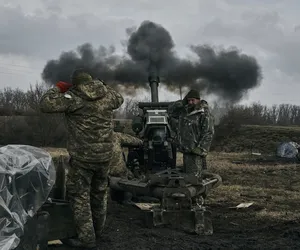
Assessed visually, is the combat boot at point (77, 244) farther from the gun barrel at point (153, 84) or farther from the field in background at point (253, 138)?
the field in background at point (253, 138)

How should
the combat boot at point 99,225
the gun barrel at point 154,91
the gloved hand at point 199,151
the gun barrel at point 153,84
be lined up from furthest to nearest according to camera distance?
1. the gun barrel at point 153,84
2. the gun barrel at point 154,91
3. the gloved hand at point 199,151
4. the combat boot at point 99,225

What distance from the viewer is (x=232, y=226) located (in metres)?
7.63

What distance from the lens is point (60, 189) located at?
594cm

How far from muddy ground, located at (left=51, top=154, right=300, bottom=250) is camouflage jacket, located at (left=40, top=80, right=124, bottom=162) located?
3.57 ft

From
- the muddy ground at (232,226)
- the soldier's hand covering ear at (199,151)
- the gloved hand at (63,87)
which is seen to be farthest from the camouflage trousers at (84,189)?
the soldier's hand covering ear at (199,151)

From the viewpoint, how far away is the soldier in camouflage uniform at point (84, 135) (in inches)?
227

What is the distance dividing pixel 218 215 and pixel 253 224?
84 centimetres

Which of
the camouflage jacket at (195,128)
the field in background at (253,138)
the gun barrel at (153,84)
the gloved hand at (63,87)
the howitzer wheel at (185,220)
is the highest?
the gun barrel at (153,84)

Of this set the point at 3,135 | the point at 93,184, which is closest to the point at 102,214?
the point at 93,184

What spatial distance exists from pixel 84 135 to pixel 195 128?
324 cm

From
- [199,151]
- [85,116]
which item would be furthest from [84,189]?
[199,151]

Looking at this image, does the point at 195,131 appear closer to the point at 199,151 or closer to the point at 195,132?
the point at 195,132

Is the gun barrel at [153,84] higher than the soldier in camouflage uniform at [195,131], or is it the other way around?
the gun barrel at [153,84]

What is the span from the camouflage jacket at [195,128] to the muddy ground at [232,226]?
1.16 m
